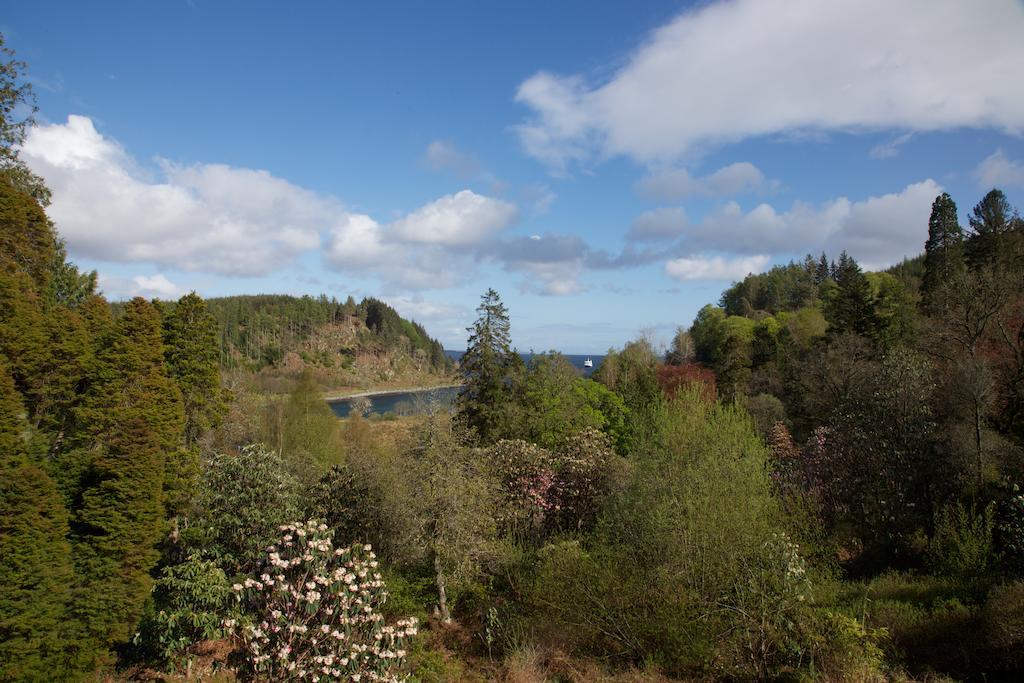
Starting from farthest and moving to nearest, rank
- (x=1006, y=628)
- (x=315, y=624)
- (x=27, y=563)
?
1. (x=27, y=563)
2. (x=315, y=624)
3. (x=1006, y=628)

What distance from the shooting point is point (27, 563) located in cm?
1002

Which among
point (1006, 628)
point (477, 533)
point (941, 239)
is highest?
point (941, 239)

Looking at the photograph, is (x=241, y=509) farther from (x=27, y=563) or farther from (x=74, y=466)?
(x=74, y=466)

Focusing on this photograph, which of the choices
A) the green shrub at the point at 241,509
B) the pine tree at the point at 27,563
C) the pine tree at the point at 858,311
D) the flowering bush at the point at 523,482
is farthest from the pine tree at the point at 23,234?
the pine tree at the point at 858,311

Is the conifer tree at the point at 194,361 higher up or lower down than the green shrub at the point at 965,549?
higher up

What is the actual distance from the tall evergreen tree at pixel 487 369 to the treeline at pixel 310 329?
292 ft

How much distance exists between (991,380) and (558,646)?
16034 millimetres

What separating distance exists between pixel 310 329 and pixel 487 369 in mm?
121402

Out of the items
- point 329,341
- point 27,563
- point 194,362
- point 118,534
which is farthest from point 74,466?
point 329,341

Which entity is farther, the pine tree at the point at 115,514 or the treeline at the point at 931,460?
the treeline at the point at 931,460

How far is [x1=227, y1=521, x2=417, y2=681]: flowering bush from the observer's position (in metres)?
8.87

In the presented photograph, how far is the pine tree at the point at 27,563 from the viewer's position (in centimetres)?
961

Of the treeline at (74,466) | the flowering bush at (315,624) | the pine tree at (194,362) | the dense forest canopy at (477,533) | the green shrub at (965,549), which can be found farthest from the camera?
the pine tree at (194,362)

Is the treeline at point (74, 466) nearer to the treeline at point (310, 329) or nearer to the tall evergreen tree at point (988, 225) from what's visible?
the tall evergreen tree at point (988, 225)
